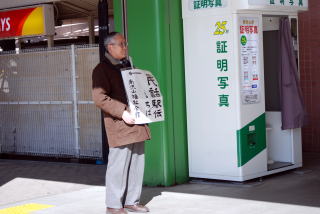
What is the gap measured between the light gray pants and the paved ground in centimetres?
36

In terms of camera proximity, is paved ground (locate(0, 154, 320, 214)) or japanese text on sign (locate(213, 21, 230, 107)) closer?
paved ground (locate(0, 154, 320, 214))

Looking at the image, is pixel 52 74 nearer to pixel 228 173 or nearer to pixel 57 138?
pixel 57 138

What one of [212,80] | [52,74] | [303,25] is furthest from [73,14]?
[212,80]

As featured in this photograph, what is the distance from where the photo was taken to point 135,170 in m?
6.41

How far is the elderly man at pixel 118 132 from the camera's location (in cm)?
609

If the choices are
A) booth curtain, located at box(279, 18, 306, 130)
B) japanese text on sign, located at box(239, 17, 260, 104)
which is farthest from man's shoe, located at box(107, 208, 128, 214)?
booth curtain, located at box(279, 18, 306, 130)

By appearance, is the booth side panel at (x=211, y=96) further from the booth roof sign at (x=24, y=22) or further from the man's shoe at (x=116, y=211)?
the booth roof sign at (x=24, y=22)

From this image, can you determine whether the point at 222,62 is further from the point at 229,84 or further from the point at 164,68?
the point at 164,68

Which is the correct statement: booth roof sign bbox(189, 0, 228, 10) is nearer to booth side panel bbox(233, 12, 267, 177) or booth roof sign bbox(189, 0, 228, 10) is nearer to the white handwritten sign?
booth side panel bbox(233, 12, 267, 177)

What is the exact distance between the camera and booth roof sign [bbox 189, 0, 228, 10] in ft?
24.5

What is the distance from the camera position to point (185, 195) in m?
7.28

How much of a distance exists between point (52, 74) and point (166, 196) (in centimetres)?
471

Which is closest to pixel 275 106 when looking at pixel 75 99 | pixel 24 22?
pixel 75 99

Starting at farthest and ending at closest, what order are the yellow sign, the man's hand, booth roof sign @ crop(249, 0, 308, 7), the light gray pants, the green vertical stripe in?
the green vertical stripe, booth roof sign @ crop(249, 0, 308, 7), the yellow sign, the light gray pants, the man's hand
